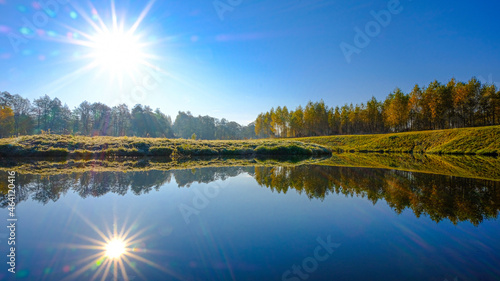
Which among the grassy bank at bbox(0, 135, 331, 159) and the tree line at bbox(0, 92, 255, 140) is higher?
the tree line at bbox(0, 92, 255, 140)

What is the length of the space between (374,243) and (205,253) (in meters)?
2.45

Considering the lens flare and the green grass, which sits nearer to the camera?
the lens flare

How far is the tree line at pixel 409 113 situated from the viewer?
129 feet

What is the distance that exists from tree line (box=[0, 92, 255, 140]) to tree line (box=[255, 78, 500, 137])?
35.9m

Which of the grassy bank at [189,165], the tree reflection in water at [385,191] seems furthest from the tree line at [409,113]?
the tree reflection in water at [385,191]

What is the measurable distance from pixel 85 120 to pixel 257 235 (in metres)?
81.1

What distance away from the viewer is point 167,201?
5.22 metres

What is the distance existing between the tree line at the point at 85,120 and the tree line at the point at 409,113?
118ft

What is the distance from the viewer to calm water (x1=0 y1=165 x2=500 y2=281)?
2410 mm

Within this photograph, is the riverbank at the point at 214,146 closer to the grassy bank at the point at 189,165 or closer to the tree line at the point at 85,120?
the grassy bank at the point at 189,165

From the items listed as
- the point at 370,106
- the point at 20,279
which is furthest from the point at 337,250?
the point at 370,106

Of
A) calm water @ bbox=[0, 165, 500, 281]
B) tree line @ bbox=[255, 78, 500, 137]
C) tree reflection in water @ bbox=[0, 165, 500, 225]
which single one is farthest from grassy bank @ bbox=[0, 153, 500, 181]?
tree line @ bbox=[255, 78, 500, 137]

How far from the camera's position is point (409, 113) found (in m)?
47.2

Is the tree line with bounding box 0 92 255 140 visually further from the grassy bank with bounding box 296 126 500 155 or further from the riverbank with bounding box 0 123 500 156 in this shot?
the grassy bank with bounding box 296 126 500 155
